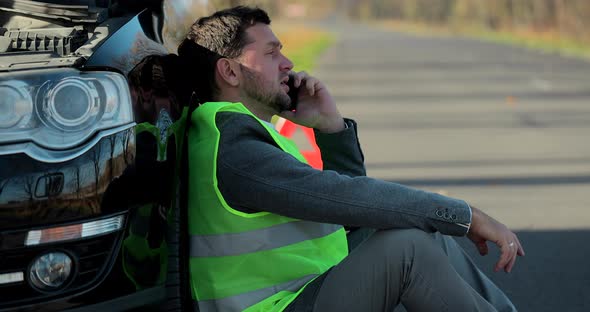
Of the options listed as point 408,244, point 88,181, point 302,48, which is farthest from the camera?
point 302,48

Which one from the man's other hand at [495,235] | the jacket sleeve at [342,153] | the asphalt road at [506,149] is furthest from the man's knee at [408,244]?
the asphalt road at [506,149]

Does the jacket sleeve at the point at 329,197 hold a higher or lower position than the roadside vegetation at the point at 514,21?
higher

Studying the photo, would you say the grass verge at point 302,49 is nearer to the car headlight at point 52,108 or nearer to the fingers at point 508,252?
the fingers at point 508,252

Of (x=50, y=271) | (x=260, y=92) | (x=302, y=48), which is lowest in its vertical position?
(x=302, y=48)

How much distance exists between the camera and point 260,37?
348cm

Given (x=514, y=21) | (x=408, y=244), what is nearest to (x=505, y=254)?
(x=408, y=244)

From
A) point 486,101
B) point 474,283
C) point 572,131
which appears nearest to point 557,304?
point 474,283

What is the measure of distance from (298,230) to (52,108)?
30.3 inches

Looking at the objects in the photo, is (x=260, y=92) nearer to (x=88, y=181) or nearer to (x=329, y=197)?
(x=329, y=197)

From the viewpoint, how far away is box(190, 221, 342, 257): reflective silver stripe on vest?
10.3ft

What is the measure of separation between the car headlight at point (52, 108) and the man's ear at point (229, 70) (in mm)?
588

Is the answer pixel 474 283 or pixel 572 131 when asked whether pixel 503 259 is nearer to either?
pixel 474 283

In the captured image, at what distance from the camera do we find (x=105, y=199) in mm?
2854

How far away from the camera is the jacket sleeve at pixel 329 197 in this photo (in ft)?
9.96
